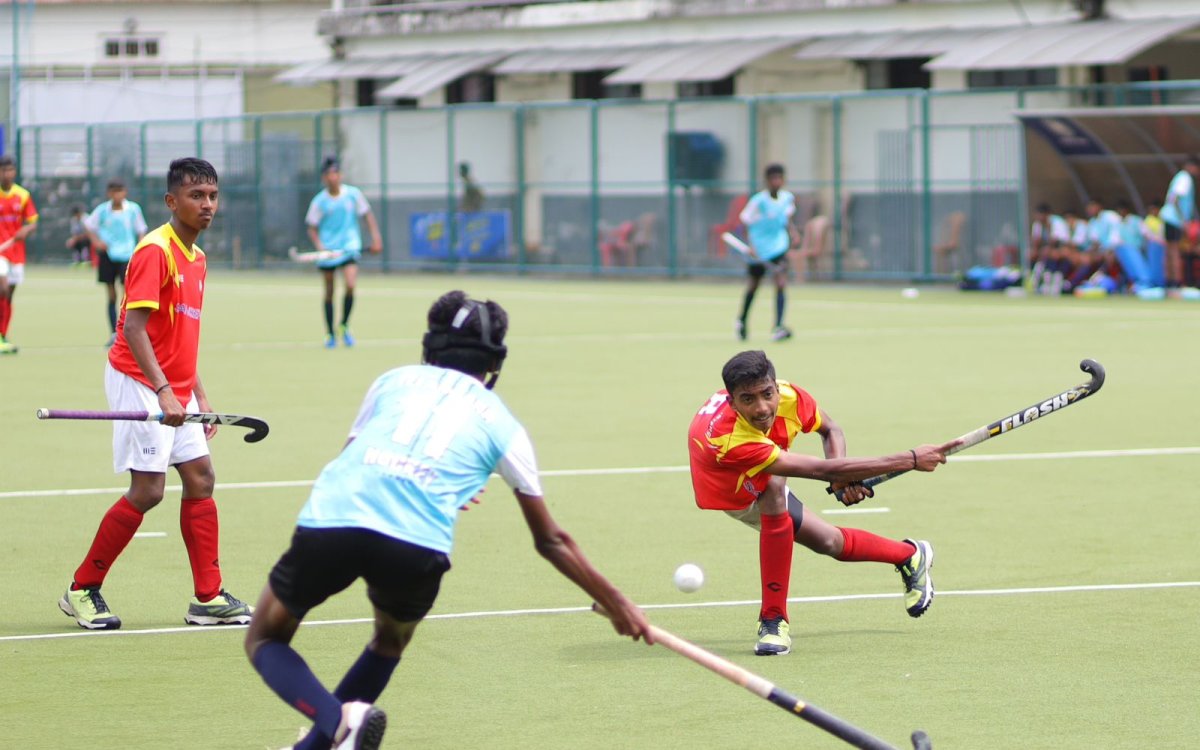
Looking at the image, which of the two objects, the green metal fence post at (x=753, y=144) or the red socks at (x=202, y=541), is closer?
the red socks at (x=202, y=541)

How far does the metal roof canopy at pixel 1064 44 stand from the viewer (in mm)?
31797

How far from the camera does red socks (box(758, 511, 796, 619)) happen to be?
7891mm

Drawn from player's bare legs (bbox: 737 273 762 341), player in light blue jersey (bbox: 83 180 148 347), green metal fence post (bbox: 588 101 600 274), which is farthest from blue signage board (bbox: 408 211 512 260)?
player's bare legs (bbox: 737 273 762 341)

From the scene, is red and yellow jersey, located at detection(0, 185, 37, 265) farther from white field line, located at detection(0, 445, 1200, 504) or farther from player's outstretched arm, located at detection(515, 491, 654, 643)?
player's outstretched arm, located at detection(515, 491, 654, 643)

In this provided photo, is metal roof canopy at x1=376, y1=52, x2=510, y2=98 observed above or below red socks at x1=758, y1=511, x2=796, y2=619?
above

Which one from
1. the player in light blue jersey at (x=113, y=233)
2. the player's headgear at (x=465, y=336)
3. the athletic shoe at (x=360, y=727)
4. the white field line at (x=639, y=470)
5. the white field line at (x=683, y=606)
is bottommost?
the white field line at (x=683, y=606)

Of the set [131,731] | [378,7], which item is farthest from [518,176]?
[131,731]

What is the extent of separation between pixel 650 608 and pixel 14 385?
1150 cm

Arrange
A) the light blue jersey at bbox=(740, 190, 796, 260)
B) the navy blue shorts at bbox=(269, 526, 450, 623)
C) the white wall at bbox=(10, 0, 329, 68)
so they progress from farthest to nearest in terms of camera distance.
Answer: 1. the white wall at bbox=(10, 0, 329, 68)
2. the light blue jersey at bbox=(740, 190, 796, 260)
3. the navy blue shorts at bbox=(269, 526, 450, 623)

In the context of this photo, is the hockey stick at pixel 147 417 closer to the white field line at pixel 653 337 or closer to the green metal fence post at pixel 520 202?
the white field line at pixel 653 337

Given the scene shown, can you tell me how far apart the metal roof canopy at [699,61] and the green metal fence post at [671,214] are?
102 cm

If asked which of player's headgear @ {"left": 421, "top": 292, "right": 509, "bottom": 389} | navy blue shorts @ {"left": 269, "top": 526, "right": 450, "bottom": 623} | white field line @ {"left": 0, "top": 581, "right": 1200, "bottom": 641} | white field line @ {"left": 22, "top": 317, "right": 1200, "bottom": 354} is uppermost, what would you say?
player's headgear @ {"left": 421, "top": 292, "right": 509, "bottom": 389}

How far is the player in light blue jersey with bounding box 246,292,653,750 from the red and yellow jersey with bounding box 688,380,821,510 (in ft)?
6.81

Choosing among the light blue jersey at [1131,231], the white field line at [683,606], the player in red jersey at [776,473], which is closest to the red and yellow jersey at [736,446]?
the player in red jersey at [776,473]
